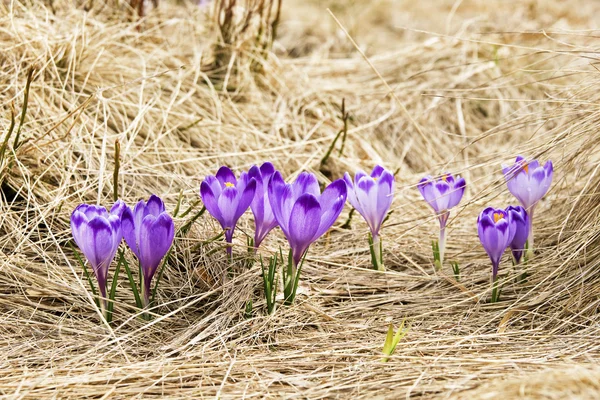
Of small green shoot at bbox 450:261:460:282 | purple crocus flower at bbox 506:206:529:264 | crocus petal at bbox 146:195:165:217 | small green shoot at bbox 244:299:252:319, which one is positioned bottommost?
small green shoot at bbox 244:299:252:319

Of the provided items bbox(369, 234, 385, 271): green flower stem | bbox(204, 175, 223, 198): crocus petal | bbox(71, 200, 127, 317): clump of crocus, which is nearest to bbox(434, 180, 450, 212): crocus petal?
bbox(369, 234, 385, 271): green flower stem

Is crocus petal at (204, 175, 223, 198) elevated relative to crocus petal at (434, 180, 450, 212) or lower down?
elevated

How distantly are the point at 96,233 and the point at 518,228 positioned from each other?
3.72 ft

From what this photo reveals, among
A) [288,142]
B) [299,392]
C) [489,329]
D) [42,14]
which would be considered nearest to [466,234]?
[489,329]

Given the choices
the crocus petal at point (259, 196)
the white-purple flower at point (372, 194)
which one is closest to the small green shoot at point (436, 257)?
the white-purple flower at point (372, 194)

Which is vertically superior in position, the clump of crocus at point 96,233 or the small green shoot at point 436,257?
the clump of crocus at point 96,233

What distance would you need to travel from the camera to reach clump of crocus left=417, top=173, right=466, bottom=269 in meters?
2.27

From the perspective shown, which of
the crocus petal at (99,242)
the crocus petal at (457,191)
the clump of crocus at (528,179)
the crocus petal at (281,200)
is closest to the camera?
the crocus petal at (99,242)

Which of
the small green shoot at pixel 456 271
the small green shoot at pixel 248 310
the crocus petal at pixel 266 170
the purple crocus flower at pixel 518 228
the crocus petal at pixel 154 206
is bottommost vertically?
the small green shoot at pixel 248 310

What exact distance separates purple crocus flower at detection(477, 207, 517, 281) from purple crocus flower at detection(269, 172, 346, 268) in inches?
15.7

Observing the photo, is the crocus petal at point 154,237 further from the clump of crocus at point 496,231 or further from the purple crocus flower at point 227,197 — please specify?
the clump of crocus at point 496,231

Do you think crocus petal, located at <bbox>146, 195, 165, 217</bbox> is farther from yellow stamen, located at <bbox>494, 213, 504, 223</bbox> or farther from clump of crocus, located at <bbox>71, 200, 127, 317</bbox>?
yellow stamen, located at <bbox>494, 213, 504, 223</bbox>

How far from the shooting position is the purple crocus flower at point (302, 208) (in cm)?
185

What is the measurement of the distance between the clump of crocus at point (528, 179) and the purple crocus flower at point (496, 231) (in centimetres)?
15
